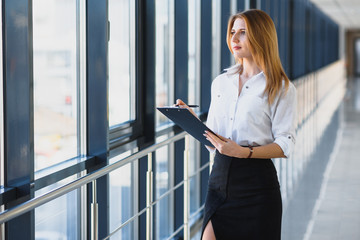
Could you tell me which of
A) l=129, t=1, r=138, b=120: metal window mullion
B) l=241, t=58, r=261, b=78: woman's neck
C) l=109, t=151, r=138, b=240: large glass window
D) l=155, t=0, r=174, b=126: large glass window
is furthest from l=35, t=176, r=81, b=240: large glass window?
l=155, t=0, r=174, b=126: large glass window

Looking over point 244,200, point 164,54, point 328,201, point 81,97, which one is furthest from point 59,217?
point 328,201

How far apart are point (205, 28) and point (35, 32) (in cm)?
103

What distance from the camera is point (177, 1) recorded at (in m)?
1.65

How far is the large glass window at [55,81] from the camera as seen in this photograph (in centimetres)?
101

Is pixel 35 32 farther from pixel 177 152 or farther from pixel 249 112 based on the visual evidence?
pixel 177 152

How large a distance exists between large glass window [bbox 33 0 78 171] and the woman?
0.29m

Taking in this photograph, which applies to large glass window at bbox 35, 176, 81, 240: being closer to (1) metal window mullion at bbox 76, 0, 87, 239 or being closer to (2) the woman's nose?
(1) metal window mullion at bbox 76, 0, 87, 239

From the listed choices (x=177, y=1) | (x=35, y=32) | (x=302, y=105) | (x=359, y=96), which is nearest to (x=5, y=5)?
(x=35, y=32)

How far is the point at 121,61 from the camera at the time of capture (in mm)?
1360

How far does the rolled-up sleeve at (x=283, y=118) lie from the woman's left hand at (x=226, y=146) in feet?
0.17

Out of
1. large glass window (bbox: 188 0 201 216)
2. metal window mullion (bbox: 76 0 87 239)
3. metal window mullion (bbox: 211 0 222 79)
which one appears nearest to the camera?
metal window mullion (bbox: 76 0 87 239)

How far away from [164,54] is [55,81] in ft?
2.19

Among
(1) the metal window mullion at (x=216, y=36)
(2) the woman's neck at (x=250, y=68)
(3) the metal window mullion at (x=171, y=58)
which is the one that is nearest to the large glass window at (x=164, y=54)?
(3) the metal window mullion at (x=171, y=58)

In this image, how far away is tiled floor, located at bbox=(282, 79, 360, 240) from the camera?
5.54ft
